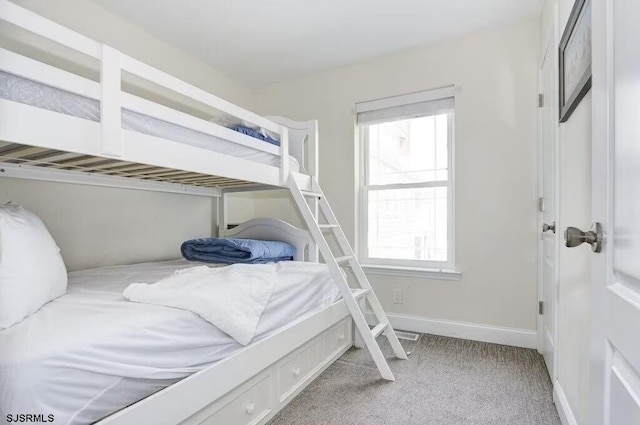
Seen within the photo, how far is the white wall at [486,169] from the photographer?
2410 mm

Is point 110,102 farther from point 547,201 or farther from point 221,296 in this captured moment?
point 547,201

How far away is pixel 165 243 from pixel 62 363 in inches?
78.5

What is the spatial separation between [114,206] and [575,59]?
2.76 m

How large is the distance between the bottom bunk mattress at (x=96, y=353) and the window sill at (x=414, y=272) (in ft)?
5.32

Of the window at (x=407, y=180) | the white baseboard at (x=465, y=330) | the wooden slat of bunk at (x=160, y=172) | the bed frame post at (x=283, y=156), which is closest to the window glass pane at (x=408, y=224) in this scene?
the window at (x=407, y=180)

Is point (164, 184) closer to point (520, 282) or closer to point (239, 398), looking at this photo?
point (239, 398)

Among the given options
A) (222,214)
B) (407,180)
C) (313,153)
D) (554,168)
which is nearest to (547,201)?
(554,168)

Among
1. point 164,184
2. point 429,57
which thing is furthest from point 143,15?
point 429,57

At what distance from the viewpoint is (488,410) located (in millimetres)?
1635

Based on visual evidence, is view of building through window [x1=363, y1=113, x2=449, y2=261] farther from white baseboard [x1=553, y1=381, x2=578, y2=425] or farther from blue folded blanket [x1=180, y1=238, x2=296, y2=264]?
white baseboard [x1=553, y1=381, x2=578, y2=425]

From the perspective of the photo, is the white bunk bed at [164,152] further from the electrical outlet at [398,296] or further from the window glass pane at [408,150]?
the window glass pane at [408,150]

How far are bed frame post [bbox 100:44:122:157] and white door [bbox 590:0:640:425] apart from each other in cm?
144

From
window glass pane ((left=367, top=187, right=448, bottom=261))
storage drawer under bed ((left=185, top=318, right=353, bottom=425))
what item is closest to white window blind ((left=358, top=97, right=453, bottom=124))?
window glass pane ((left=367, top=187, right=448, bottom=261))

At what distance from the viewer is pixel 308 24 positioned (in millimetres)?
2465
